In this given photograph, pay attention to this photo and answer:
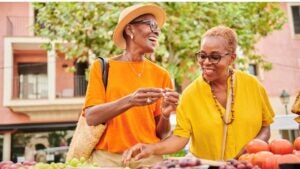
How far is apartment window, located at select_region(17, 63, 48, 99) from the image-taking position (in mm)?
19031

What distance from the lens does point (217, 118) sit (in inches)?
99.6

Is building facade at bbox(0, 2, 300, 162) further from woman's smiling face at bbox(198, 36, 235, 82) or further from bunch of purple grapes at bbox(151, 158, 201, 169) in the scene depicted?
bunch of purple grapes at bbox(151, 158, 201, 169)

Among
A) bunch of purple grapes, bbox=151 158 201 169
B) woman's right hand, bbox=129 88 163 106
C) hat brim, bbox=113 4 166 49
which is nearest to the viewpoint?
bunch of purple grapes, bbox=151 158 201 169

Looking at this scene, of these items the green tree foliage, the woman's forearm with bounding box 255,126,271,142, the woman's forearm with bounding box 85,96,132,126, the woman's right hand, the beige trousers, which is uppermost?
the green tree foliage

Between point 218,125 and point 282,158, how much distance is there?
648 millimetres

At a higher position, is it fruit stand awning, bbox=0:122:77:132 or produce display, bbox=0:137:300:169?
produce display, bbox=0:137:300:169

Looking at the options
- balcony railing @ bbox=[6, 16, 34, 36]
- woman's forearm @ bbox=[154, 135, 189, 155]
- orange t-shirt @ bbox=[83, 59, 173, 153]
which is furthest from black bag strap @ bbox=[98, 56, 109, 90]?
balcony railing @ bbox=[6, 16, 34, 36]

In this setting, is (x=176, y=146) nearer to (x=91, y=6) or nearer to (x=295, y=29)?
(x=91, y=6)

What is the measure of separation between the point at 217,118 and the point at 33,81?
17.8 metres

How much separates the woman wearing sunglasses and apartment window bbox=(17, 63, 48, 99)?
17.4 m

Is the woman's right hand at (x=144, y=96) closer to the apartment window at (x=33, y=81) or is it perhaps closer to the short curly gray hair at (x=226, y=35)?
the short curly gray hair at (x=226, y=35)

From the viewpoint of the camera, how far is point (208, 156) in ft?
8.35

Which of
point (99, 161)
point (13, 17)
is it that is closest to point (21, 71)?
point (13, 17)

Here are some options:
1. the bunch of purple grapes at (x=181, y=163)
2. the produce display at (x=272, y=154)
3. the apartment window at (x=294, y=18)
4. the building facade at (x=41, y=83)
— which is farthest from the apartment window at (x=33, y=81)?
the bunch of purple grapes at (x=181, y=163)
